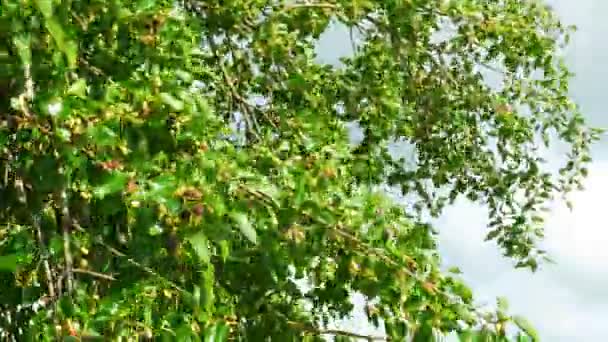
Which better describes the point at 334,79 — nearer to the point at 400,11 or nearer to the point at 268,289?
the point at 400,11

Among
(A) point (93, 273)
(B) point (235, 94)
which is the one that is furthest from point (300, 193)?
(B) point (235, 94)

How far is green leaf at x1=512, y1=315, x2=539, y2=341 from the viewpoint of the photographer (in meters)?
3.41

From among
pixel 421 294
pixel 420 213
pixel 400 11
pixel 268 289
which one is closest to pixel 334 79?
pixel 400 11

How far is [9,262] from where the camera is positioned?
3209mm

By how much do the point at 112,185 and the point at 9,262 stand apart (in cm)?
53

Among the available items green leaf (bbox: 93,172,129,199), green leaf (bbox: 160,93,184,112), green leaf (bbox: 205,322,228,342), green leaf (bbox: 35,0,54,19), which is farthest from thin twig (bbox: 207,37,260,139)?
→ green leaf (bbox: 35,0,54,19)

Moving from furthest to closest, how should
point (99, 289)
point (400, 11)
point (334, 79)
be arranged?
point (334, 79) → point (400, 11) → point (99, 289)

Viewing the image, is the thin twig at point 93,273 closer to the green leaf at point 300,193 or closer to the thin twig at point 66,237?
the thin twig at point 66,237

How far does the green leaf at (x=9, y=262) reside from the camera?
3.20 metres

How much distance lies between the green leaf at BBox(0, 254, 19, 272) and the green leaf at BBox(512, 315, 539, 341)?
1.46 metres

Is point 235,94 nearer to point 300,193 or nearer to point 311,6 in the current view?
point 311,6

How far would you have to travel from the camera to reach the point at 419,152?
28.1ft

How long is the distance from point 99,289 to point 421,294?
39.0 inches

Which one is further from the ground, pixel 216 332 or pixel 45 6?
pixel 45 6
